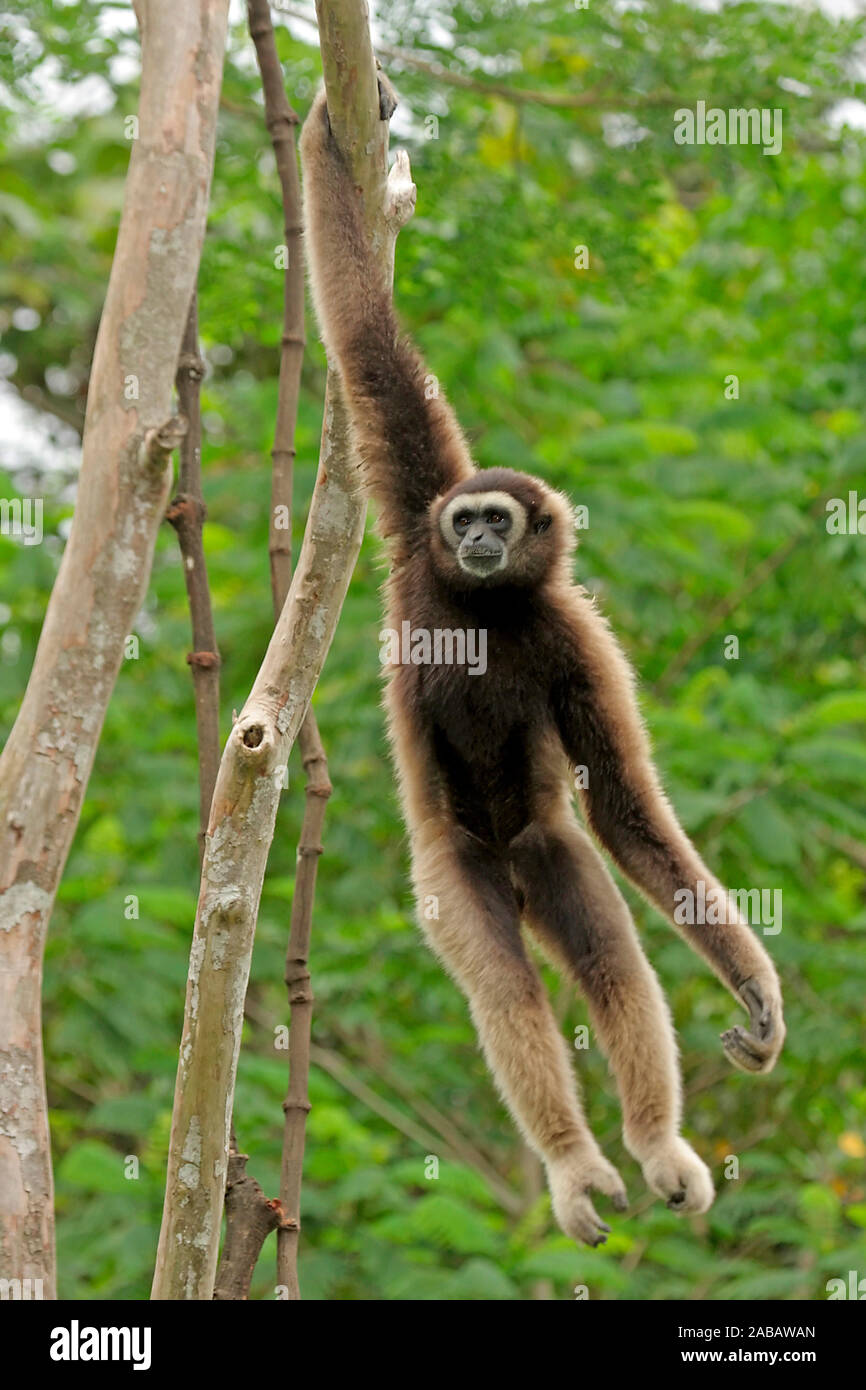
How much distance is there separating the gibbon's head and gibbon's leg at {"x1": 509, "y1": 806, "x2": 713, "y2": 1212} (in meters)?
0.99

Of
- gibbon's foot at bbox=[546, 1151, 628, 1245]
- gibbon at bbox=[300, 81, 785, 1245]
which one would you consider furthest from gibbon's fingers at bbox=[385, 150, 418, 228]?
gibbon's foot at bbox=[546, 1151, 628, 1245]

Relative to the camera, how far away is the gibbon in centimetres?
515

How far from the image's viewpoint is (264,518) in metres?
11.2

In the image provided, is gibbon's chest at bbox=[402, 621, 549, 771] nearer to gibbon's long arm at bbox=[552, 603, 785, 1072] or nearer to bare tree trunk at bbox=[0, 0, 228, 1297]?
gibbon's long arm at bbox=[552, 603, 785, 1072]

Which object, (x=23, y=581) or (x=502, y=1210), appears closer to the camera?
(x=23, y=581)

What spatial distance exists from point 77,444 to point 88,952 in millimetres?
6533

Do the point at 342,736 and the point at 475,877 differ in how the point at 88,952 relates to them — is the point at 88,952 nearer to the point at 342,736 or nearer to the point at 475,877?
the point at 342,736

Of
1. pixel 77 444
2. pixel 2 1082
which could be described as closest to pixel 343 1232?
pixel 2 1082

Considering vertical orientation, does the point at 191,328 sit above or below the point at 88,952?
above

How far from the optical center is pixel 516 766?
594cm

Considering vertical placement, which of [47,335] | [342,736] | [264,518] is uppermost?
[47,335]

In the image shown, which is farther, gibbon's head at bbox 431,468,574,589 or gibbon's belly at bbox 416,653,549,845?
gibbon's belly at bbox 416,653,549,845

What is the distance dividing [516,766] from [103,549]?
1.79 meters

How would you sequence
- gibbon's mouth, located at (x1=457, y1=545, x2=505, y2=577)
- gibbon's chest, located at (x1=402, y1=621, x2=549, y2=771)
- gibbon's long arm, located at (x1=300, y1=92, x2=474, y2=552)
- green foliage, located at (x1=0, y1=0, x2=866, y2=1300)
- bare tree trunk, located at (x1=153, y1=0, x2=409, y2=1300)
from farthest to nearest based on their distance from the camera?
green foliage, located at (x1=0, y1=0, x2=866, y2=1300), gibbon's chest, located at (x1=402, y1=621, x2=549, y2=771), gibbon's mouth, located at (x1=457, y1=545, x2=505, y2=577), gibbon's long arm, located at (x1=300, y1=92, x2=474, y2=552), bare tree trunk, located at (x1=153, y1=0, x2=409, y2=1300)
